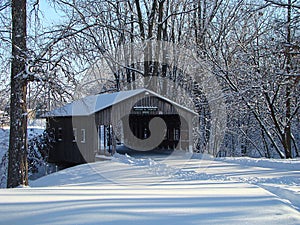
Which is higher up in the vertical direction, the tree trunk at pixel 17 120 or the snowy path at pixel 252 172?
the tree trunk at pixel 17 120

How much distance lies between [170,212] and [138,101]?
1049cm

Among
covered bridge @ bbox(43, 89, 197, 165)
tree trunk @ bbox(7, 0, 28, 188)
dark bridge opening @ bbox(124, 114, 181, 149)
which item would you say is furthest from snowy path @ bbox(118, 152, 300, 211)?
dark bridge opening @ bbox(124, 114, 181, 149)

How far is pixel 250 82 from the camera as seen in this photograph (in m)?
16.1

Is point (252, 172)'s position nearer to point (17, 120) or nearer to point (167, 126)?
point (17, 120)

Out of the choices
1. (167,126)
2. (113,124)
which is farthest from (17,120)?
(167,126)

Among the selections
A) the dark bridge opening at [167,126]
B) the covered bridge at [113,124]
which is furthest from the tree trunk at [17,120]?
the dark bridge opening at [167,126]

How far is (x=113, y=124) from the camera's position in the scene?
1371cm

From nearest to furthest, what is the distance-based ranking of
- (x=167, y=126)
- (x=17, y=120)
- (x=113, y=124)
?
(x=17, y=120) → (x=113, y=124) → (x=167, y=126)

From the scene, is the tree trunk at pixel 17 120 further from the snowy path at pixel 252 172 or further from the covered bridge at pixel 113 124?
the snowy path at pixel 252 172

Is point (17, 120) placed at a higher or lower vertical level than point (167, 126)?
higher

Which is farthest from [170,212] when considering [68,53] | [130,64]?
[130,64]

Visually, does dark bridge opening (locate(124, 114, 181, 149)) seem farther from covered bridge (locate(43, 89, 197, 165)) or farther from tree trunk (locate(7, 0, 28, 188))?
tree trunk (locate(7, 0, 28, 188))

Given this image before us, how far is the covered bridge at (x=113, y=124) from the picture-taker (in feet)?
45.0

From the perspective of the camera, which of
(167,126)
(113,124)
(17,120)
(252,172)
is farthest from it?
(167,126)
